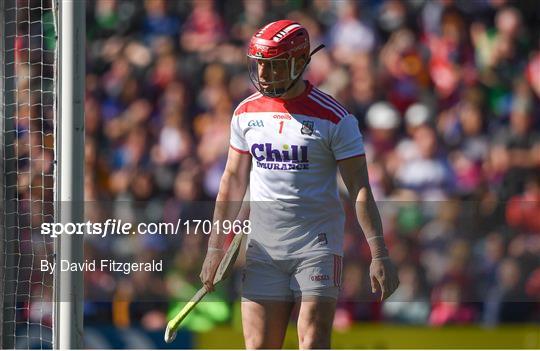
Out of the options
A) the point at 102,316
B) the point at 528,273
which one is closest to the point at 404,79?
the point at 528,273

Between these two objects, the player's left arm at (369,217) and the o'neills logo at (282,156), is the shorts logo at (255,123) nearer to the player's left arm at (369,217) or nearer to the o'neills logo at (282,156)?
the o'neills logo at (282,156)

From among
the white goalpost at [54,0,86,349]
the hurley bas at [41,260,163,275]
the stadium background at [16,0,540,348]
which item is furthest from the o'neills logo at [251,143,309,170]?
the stadium background at [16,0,540,348]

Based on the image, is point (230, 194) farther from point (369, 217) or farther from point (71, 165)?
point (71, 165)

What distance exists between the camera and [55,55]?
6.43 meters

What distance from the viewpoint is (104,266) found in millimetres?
6992

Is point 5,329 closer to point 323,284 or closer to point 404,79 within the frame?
point 323,284

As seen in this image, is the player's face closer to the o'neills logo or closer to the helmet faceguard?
the helmet faceguard

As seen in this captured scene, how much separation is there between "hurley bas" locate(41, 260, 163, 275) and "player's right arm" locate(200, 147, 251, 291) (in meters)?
0.71

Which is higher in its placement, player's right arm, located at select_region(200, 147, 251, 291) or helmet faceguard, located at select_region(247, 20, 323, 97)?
helmet faceguard, located at select_region(247, 20, 323, 97)

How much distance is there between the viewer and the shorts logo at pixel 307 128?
5.93m

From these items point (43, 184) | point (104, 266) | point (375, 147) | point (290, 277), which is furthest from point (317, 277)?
point (375, 147)

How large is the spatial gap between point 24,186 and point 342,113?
213 cm

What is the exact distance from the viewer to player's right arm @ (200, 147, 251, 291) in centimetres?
613

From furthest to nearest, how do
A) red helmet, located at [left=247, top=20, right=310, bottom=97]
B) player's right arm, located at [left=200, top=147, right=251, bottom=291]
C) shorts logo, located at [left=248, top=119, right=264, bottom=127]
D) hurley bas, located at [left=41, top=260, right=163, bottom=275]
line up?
hurley bas, located at [left=41, top=260, right=163, bottom=275] < player's right arm, located at [left=200, top=147, right=251, bottom=291] < shorts logo, located at [left=248, top=119, right=264, bottom=127] < red helmet, located at [left=247, top=20, right=310, bottom=97]
